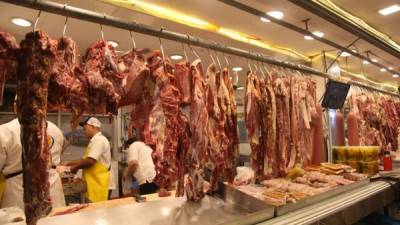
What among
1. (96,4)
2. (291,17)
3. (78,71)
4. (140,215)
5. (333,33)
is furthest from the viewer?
(333,33)

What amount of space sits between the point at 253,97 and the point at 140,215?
124 cm

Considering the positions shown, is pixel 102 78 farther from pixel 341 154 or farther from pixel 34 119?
pixel 341 154

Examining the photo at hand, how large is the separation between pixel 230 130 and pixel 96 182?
3.40 metres

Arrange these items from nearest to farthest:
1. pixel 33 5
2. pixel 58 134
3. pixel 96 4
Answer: pixel 33 5, pixel 96 4, pixel 58 134

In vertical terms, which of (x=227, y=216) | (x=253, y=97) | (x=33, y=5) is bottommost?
(x=227, y=216)

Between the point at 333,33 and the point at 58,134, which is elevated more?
the point at 333,33

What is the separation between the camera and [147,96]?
2021 millimetres

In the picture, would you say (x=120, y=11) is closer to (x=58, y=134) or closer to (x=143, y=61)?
(x=58, y=134)

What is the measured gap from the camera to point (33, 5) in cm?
146

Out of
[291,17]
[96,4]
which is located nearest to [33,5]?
[96,4]

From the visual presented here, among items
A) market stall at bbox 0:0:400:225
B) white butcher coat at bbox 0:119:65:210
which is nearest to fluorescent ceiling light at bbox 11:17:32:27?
white butcher coat at bbox 0:119:65:210

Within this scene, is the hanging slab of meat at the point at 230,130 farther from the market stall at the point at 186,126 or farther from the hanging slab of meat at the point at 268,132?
the hanging slab of meat at the point at 268,132

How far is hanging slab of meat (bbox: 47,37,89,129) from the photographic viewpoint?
1.55 metres

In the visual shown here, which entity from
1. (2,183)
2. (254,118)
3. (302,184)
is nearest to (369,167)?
(302,184)
